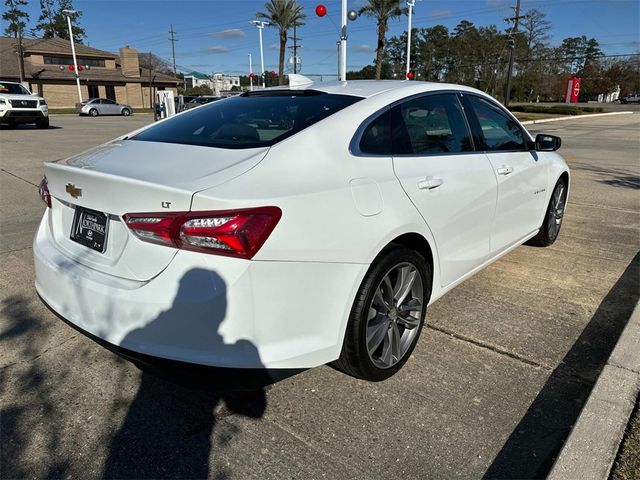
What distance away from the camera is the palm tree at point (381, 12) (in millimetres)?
32156

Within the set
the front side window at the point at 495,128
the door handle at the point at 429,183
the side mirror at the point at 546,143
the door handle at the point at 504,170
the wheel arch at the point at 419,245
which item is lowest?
the wheel arch at the point at 419,245

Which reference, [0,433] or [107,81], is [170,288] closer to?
[0,433]

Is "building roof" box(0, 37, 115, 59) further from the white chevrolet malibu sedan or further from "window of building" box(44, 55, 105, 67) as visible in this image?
the white chevrolet malibu sedan

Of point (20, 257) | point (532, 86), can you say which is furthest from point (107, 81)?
point (532, 86)

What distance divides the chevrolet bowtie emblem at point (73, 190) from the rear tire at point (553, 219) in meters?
4.06

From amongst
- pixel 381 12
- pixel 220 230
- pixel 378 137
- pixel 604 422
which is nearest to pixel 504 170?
pixel 378 137

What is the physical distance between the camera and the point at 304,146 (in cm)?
231

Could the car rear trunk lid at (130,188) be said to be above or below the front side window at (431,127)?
below

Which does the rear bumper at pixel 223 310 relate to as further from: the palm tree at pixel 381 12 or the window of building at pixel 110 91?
the window of building at pixel 110 91

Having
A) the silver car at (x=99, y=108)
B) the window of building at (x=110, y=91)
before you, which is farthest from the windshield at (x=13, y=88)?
the window of building at (x=110, y=91)

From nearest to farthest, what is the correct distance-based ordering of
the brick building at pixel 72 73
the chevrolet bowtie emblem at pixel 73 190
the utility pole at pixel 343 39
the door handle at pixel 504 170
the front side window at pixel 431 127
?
the chevrolet bowtie emblem at pixel 73 190, the front side window at pixel 431 127, the door handle at pixel 504 170, the utility pole at pixel 343 39, the brick building at pixel 72 73

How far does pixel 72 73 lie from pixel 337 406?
56522 millimetres

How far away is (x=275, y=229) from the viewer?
1945 millimetres

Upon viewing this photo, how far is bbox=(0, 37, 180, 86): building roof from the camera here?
159ft
